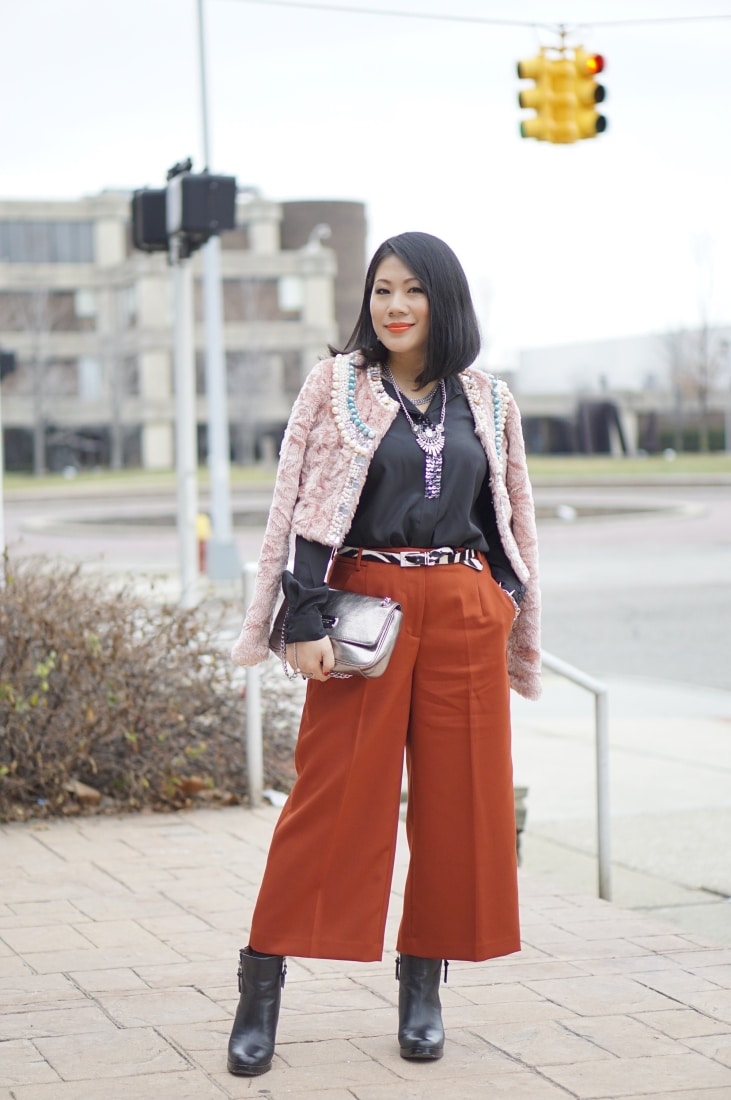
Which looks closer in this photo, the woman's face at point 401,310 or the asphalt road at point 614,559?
the woman's face at point 401,310

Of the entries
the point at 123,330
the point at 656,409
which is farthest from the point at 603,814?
the point at 656,409

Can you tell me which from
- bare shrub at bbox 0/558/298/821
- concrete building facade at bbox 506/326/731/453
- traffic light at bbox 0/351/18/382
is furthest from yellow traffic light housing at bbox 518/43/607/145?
concrete building facade at bbox 506/326/731/453

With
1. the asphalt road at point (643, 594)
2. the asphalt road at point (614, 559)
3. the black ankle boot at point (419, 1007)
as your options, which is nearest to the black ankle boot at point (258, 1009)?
the black ankle boot at point (419, 1007)

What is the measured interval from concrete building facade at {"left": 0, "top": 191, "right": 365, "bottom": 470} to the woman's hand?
221 feet

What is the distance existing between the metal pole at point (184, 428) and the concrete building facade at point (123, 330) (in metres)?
58.8

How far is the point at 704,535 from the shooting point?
25.4 meters

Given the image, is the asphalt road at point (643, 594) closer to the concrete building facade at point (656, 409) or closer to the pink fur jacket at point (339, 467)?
the pink fur jacket at point (339, 467)

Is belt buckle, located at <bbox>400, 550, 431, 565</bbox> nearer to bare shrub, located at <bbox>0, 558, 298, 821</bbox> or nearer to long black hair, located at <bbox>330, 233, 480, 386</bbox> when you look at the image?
long black hair, located at <bbox>330, 233, 480, 386</bbox>

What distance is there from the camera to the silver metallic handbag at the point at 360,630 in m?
3.43

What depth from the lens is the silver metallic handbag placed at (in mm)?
3428

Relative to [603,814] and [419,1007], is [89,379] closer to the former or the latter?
[603,814]

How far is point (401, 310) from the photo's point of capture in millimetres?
3617

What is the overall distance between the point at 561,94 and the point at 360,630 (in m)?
11.4

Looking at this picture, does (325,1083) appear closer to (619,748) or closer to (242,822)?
(242,822)
